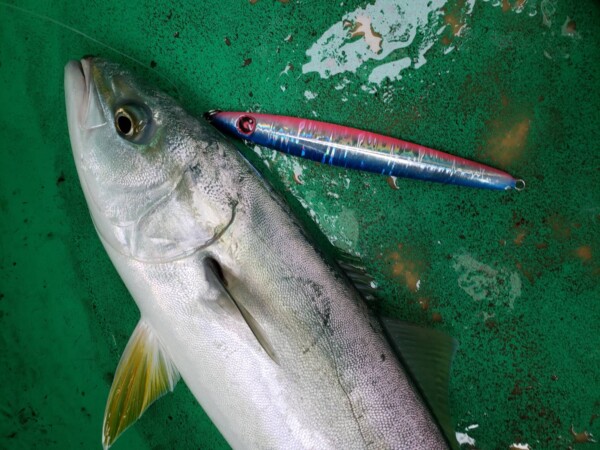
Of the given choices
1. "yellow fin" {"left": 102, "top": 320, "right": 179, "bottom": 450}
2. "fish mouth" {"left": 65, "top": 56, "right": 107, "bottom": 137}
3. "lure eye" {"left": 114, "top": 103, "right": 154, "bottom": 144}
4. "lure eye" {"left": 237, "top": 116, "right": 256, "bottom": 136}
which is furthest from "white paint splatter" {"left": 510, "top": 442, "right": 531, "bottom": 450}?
"fish mouth" {"left": 65, "top": 56, "right": 107, "bottom": 137}

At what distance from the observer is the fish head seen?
1.40m

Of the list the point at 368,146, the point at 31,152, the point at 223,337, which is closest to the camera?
the point at 223,337

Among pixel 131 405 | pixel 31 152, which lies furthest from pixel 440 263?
pixel 31 152

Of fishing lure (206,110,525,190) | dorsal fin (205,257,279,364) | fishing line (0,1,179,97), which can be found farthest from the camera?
fishing line (0,1,179,97)

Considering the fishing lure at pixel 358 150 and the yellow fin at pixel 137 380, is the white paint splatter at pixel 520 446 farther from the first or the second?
the yellow fin at pixel 137 380

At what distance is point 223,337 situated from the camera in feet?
4.58

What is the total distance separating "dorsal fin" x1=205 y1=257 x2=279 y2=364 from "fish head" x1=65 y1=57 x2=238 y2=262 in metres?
0.08

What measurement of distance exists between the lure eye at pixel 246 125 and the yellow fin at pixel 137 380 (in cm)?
75

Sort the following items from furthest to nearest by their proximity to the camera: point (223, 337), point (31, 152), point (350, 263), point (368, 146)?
1. point (31, 152)
2. point (368, 146)
3. point (350, 263)
4. point (223, 337)

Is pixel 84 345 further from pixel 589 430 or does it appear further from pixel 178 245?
pixel 589 430

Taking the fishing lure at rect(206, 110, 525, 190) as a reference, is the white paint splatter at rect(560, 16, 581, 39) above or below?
above

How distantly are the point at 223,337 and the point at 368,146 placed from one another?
33.0 inches

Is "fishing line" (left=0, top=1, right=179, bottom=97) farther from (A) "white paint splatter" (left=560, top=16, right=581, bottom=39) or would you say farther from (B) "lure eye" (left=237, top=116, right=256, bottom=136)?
(A) "white paint splatter" (left=560, top=16, right=581, bottom=39)

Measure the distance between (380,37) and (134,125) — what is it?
0.96m
